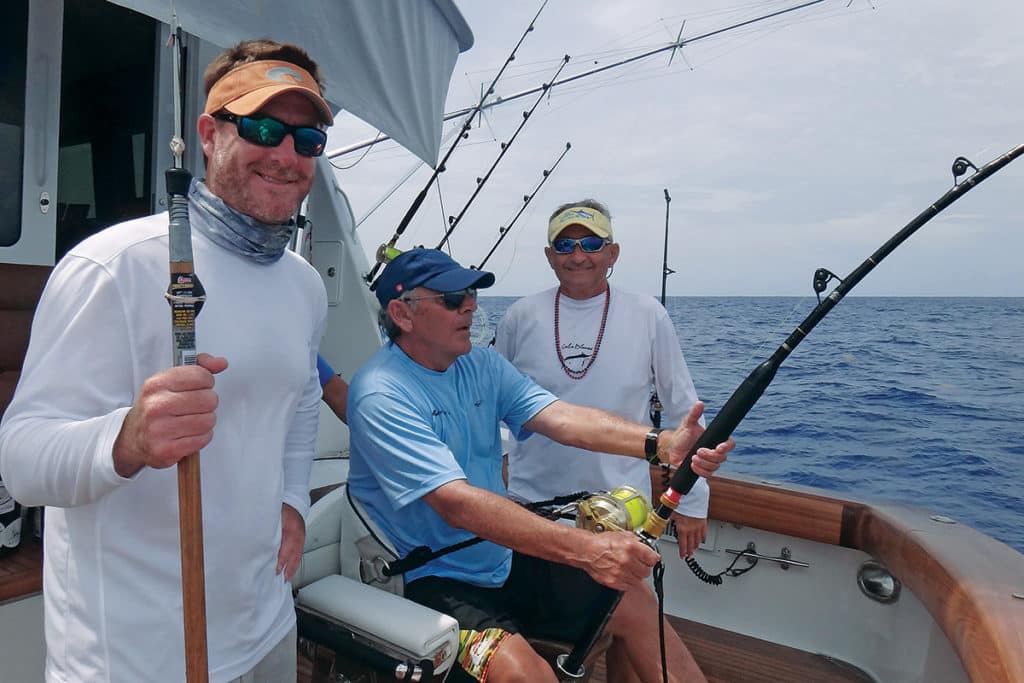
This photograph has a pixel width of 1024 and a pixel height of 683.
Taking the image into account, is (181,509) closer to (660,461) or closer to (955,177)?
(660,461)

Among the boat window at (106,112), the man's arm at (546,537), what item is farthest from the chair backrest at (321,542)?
the boat window at (106,112)

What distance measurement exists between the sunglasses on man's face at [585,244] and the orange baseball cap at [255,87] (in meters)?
1.40

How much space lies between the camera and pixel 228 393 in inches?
49.8

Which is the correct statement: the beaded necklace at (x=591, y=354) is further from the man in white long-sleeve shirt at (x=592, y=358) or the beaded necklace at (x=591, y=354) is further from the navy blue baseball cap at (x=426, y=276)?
the navy blue baseball cap at (x=426, y=276)

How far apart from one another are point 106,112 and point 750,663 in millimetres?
3633

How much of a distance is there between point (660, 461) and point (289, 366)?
124 cm

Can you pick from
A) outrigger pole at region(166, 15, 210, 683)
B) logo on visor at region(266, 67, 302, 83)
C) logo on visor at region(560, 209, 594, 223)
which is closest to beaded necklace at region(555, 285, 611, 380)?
logo on visor at region(560, 209, 594, 223)

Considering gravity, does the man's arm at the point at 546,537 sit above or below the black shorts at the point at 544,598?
above

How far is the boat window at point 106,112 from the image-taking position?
10.1 ft

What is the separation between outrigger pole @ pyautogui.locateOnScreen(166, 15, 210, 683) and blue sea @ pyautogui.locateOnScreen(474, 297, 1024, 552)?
1516 millimetres

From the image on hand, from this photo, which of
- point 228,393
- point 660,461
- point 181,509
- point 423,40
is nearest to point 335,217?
point 423,40

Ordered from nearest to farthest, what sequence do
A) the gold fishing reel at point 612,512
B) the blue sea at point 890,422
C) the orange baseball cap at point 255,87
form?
the orange baseball cap at point 255,87, the gold fishing reel at point 612,512, the blue sea at point 890,422

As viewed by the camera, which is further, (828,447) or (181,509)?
(828,447)

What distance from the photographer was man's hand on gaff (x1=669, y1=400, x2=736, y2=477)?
185 centimetres
